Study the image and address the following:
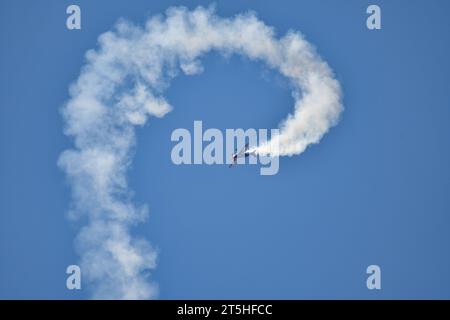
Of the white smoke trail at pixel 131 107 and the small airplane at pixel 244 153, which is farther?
the small airplane at pixel 244 153

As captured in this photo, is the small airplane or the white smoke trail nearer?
the white smoke trail

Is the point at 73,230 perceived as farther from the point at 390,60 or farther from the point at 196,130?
the point at 390,60

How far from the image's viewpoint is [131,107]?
134ft

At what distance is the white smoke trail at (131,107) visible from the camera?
132 feet

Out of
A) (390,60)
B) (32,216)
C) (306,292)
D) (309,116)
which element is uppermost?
(390,60)

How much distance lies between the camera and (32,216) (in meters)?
42.4

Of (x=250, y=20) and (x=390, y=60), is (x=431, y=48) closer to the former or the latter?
(x=390, y=60)

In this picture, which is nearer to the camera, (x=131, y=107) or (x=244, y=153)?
(x=244, y=153)

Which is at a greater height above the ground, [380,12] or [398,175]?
[380,12]

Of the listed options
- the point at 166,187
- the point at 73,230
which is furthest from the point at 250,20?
the point at 73,230

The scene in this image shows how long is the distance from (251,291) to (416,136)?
382 inches

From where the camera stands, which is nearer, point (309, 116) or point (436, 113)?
point (309, 116)

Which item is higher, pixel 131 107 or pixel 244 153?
pixel 131 107

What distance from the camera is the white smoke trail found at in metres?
40.2
